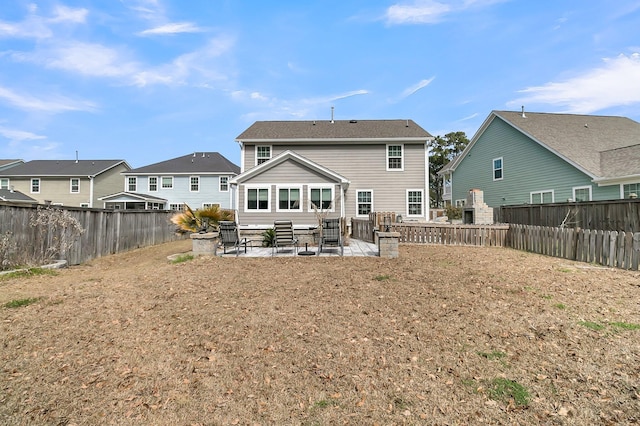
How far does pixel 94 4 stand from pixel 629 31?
2098cm

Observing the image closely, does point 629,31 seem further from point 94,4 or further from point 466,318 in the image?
point 94,4

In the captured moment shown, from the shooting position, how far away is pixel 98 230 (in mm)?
12625

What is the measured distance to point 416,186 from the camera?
64.8ft

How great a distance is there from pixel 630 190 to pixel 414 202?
10195mm

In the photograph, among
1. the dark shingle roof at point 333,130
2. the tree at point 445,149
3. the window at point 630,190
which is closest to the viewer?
the window at point 630,190

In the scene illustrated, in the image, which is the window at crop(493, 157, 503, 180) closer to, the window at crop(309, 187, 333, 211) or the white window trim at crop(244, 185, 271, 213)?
the window at crop(309, 187, 333, 211)

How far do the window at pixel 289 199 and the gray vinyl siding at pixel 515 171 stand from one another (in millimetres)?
15094

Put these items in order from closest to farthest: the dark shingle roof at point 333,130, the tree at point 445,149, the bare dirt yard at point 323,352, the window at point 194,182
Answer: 1. the bare dirt yard at point 323,352
2. the dark shingle roof at point 333,130
3. the window at point 194,182
4. the tree at point 445,149

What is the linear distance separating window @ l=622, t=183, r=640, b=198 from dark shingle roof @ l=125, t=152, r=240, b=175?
28.3 m

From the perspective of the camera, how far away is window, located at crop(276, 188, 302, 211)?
15.0 metres

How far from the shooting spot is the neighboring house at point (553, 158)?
15.6 m

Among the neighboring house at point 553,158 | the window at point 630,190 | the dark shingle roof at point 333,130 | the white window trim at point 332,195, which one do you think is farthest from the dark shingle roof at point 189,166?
the window at point 630,190

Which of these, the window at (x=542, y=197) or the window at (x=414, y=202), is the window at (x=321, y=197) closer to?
the window at (x=414, y=202)

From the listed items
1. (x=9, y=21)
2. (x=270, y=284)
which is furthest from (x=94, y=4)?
(x=270, y=284)
